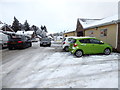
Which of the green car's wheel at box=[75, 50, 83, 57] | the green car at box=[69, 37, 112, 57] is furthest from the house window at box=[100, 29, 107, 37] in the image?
the green car's wheel at box=[75, 50, 83, 57]

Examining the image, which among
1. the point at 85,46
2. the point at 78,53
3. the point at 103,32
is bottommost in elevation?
the point at 78,53

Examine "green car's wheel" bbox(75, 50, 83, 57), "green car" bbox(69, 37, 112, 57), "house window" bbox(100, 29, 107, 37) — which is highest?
"house window" bbox(100, 29, 107, 37)

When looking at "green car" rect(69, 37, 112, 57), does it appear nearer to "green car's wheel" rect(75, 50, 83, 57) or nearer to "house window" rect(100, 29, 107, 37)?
"green car's wheel" rect(75, 50, 83, 57)

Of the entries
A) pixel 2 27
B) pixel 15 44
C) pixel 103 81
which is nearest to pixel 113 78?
pixel 103 81

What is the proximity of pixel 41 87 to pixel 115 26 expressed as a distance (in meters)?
9.97

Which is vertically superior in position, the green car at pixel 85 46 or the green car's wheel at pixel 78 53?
the green car at pixel 85 46

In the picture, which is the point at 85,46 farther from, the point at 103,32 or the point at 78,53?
the point at 103,32

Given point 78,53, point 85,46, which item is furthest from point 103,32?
point 78,53

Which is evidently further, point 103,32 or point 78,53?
point 103,32

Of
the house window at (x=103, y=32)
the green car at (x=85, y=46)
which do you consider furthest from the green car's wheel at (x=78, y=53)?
the house window at (x=103, y=32)

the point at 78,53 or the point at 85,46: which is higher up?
the point at 85,46

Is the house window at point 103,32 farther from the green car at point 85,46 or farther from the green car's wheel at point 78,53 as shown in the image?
the green car's wheel at point 78,53

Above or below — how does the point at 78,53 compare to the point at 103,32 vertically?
below

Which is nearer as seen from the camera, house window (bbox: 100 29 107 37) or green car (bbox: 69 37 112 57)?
green car (bbox: 69 37 112 57)
